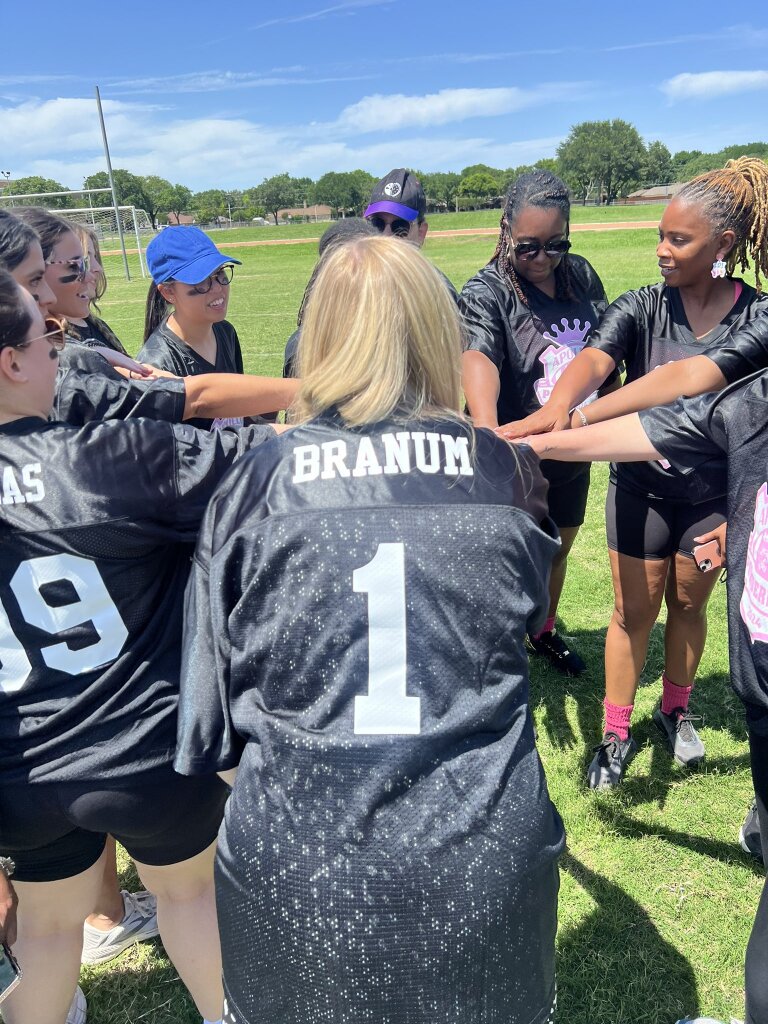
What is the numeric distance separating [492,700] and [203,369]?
256 cm

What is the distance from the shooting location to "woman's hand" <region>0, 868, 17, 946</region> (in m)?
1.60

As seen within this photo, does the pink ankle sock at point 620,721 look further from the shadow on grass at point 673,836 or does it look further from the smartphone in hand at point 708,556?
the smartphone in hand at point 708,556

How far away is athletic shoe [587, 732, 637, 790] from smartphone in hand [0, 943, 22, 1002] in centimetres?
246

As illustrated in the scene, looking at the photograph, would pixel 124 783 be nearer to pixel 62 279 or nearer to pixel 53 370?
pixel 53 370

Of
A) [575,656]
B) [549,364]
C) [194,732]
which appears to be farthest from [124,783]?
[575,656]

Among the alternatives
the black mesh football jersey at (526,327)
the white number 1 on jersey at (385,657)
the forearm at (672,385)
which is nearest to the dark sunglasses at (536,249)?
the black mesh football jersey at (526,327)

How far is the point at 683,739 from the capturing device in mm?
3482

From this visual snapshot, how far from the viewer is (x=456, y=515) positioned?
4.61 ft

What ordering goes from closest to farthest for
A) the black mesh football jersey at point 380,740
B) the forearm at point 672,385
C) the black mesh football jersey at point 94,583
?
the black mesh football jersey at point 380,740, the black mesh football jersey at point 94,583, the forearm at point 672,385

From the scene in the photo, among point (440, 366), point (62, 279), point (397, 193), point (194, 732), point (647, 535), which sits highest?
point (397, 193)

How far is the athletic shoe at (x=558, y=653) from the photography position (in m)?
4.23

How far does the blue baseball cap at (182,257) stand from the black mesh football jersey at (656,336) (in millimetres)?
1773

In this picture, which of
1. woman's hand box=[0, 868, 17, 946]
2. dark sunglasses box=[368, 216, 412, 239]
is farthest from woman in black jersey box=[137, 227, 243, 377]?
woman's hand box=[0, 868, 17, 946]

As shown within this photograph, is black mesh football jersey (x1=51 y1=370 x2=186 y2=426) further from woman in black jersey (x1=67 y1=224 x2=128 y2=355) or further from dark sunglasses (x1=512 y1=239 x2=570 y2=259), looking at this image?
dark sunglasses (x1=512 y1=239 x2=570 y2=259)
